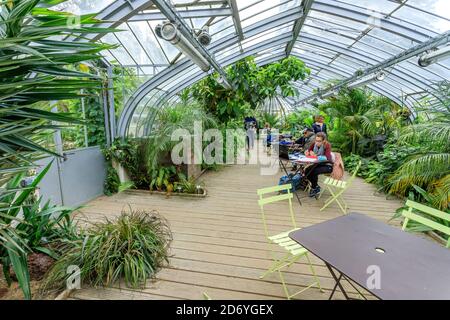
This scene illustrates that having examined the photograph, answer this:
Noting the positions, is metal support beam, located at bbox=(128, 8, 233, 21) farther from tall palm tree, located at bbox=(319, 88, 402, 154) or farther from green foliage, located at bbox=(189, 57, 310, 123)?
tall palm tree, located at bbox=(319, 88, 402, 154)

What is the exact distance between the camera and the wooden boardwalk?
2.27m

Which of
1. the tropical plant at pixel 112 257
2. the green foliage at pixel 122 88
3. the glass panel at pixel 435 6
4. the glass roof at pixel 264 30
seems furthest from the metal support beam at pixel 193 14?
the glass panel at pixel 435 6

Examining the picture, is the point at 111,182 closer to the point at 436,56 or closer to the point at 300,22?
the point at 300,22

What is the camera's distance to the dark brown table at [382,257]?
4.39 feet

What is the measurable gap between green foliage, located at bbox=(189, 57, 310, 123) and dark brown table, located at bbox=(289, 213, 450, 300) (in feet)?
20.1

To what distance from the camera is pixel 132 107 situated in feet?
18.3

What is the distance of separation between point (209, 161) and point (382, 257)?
20.6 ft

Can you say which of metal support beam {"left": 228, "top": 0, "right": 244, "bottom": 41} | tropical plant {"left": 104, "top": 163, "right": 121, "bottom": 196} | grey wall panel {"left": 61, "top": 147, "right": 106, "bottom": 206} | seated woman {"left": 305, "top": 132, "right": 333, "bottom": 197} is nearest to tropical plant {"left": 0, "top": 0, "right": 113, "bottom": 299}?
grey wall panel {"left": 61, "top": 147, "right": 106, "bottom": 206}

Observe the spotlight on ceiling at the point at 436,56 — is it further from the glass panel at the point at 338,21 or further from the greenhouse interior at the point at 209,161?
the glass panel at the point at 338,21

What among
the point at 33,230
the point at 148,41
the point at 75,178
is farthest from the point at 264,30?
the point at 33,230
